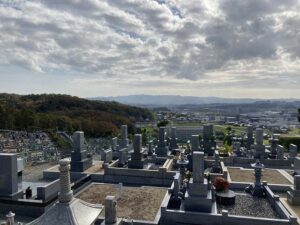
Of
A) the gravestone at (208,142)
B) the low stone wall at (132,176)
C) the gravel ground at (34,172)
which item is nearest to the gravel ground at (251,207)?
the low stone wall at (132,176)

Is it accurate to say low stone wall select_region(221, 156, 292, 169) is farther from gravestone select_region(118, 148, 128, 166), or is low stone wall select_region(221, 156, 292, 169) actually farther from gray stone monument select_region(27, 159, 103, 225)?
gray stone monument select_region(27, 159, 103, 225)

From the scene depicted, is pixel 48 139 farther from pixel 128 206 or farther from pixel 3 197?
pixel 128 206

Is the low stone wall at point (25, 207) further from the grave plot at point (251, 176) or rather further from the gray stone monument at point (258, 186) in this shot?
the grave plot at point (251, 176)

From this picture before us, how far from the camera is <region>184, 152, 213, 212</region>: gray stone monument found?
1205 cm

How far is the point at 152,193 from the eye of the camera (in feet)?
50.7

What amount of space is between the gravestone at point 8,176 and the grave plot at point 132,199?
304cm

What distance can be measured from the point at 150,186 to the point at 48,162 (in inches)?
370

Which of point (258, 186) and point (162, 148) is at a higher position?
point (162, 148)

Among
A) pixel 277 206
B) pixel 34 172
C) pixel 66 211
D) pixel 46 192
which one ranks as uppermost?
pixel 66 211

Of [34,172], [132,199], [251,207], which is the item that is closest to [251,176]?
[251,207]

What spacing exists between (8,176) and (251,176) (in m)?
13.5

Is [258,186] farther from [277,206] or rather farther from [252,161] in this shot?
[252,161]

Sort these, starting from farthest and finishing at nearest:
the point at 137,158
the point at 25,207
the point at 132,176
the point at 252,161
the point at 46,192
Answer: the point at 252,161 < the point at 137,158 < the point at 132,176 < the point at 46,192 < the point at 25,207

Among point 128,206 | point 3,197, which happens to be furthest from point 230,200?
point 3,197
